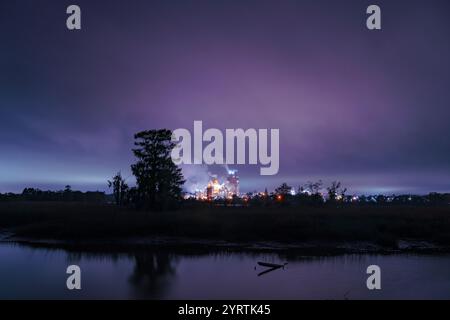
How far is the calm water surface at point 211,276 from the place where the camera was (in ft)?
69.8

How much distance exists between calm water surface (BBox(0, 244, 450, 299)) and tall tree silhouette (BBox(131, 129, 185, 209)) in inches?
1096

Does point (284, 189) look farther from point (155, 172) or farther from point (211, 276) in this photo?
point (211, 276)

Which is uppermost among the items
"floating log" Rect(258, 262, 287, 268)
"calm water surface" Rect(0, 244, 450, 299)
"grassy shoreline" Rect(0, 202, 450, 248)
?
"grassy shoreline" Rect(0, 202, 450, 248)

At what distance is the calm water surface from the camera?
69.8 ft

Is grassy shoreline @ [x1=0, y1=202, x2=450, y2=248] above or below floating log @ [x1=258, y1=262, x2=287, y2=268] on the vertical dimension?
above

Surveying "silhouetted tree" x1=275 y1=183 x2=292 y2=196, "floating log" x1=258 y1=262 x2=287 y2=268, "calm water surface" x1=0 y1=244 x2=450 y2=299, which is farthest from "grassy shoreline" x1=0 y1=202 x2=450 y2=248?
"silhouetted tree" x1=275 y1=183 x2=292 y2=196

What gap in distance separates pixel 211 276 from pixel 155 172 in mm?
38109

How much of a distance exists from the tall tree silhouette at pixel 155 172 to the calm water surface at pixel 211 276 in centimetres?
2783

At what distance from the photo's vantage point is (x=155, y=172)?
6181 centimetres

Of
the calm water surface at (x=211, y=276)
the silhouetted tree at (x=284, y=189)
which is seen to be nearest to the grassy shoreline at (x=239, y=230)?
the calm water surface at (x=211, y=276)

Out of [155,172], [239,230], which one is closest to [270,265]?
[239,230]

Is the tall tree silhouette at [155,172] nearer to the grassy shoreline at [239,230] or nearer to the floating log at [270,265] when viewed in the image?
the grassy shoreline at [239,230]

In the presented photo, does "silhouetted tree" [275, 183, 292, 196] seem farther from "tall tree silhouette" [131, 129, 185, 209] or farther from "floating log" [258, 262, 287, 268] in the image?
"floating log" [258, 262, 287, 268]
